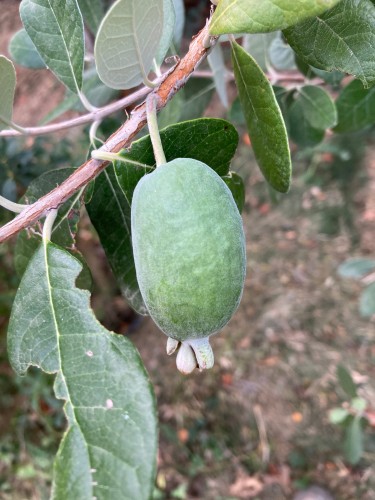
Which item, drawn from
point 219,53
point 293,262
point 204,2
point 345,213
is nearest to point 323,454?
point 293,262

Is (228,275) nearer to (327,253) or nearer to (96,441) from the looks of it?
(96,441)

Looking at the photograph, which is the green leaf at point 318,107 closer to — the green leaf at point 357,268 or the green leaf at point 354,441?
the green leaf at point 357,268

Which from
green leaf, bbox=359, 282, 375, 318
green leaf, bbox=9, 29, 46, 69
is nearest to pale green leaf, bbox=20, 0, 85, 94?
green leaf, bbox=9, 29, 46, 69

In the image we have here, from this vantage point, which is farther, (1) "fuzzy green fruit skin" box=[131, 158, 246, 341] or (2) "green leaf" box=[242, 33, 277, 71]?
(2) "green leaf" box=[242, 33, 277, 71]

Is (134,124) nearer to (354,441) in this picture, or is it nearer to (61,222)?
(61,222)

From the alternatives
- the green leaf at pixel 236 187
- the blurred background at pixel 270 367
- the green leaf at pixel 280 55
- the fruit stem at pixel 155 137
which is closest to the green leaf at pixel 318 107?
the green leaf at pixel 280 55

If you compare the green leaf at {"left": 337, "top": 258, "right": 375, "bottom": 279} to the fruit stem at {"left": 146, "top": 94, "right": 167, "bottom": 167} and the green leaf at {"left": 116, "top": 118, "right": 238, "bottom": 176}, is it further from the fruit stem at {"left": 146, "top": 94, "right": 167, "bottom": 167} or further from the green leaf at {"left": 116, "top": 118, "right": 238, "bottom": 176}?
the fruit stem at {"left": 146, "top": 94, "right": 167, "bottom": 167}

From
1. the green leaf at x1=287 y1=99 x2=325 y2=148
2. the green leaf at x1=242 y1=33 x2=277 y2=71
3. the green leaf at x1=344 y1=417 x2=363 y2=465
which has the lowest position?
the green leaf at x1=344 y1=417 x2=363 y2=465
